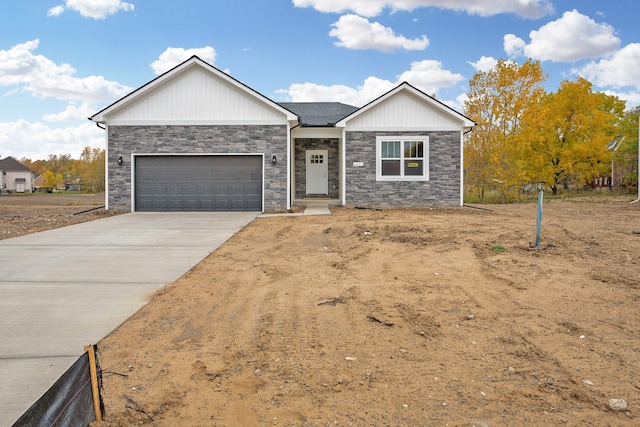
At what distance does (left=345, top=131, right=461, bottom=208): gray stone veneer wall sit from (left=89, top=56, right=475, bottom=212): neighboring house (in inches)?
1.6

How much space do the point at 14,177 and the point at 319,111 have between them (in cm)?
6309

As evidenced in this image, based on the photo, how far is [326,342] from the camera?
4875 millimetres

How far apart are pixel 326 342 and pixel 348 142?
47.3 feet

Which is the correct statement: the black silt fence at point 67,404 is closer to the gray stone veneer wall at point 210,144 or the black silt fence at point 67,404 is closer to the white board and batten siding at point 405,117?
the gray stone veneer wall at point 210,144

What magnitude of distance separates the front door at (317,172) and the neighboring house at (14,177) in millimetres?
61338

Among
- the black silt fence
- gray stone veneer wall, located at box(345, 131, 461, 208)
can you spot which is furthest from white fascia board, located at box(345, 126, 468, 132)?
the black silt fence

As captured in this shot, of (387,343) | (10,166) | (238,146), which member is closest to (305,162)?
(238,146)

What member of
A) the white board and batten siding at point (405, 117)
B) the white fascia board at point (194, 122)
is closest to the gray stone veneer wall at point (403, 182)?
the white board and batten siding at point (405, 117)

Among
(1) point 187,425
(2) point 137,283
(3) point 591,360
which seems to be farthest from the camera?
(2) point 137,283

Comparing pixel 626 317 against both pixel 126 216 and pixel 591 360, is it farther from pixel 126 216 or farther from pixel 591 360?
pixel 126 216

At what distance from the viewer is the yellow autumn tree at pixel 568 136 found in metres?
27.8

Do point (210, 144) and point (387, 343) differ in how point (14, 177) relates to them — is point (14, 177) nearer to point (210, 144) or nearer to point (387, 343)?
point (210, 144)

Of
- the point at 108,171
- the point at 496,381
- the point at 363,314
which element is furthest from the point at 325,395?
the point at 108,171

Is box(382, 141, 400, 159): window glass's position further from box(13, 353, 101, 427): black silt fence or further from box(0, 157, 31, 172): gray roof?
box(0, 157, 31, 172): gray roof
